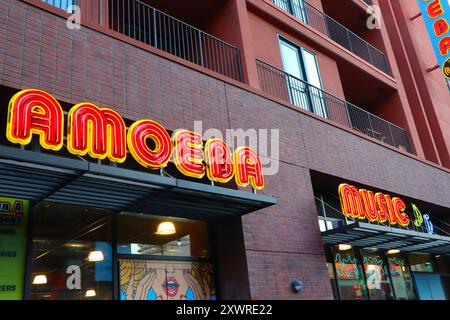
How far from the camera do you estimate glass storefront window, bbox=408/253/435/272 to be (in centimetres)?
1504

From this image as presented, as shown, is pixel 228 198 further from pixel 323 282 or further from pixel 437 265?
pixel 437 265

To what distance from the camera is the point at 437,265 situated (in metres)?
16.1

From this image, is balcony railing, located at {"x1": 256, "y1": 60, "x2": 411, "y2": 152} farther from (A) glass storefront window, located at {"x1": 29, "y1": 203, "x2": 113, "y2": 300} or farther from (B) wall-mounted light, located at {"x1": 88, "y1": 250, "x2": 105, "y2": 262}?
(B) wall-mounted light, located at {"x1": 88, "y1": 250, "x2": 105, "y2": 262}

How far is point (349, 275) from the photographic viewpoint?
40.6 ft

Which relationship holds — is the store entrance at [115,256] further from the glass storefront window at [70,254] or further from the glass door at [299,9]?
the glass door at [299,9]

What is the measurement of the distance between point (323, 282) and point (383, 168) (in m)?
5.46

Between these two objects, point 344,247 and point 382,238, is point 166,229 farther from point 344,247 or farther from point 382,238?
point 344,247

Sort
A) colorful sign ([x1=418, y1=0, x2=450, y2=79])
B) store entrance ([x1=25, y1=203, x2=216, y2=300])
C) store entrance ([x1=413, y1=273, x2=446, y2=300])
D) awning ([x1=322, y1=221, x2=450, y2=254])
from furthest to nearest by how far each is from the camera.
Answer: colorful sign ([x1=418, y1=0, x2=450, y2=79]) → store entrance ([x1=413, y1=273, x2=446, y2=300]) → awning ([x1=322, y1=221, x2=450, y2=254]) → store entrance ([x1=25, y1=203, x2=216, y2=300])

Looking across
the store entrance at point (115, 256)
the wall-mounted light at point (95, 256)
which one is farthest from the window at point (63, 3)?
the wall-mounted light at point (95, 256)

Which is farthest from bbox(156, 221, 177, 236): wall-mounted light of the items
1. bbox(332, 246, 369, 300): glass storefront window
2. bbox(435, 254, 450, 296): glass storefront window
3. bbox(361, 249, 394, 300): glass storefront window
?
bbox(435, 254, 450, 296): glass storefront window

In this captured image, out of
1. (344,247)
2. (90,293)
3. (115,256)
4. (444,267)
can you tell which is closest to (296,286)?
(115,256)

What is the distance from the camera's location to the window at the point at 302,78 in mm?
13156

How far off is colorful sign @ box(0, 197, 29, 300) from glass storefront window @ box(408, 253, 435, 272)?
40.0 ft

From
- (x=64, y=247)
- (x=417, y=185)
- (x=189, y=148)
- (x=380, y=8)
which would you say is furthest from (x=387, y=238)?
(x=380, y=8)
